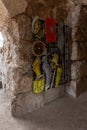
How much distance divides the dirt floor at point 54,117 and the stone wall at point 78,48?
233 millimetres

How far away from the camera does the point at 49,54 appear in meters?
2.10

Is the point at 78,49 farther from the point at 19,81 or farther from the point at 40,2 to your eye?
the point at 19,81

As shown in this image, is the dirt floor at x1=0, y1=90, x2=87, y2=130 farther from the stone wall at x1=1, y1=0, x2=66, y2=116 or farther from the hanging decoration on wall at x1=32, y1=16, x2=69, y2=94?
the hanging decoration on wall at x1=32, y1=16, x2=69, y2=94

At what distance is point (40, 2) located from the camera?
1.97 metres

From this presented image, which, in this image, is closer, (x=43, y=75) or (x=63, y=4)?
(x=43, y=75)

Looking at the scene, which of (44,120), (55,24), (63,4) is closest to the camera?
(44,120)

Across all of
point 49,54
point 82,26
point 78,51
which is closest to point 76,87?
point 78,51

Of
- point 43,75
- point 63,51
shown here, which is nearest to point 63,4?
point 63,51

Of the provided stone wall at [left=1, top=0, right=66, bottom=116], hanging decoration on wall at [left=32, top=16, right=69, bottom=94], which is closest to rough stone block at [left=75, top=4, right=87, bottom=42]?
hanging decoration on wall at [left=32, top=16, right=69, bottom=94]

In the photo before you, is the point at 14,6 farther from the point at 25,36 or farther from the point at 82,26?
the point at 82,26

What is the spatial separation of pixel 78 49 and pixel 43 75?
673 mm

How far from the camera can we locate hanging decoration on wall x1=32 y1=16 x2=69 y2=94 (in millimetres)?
1943

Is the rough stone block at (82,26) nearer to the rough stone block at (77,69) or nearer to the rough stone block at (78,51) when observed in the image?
the rough stone block at (78,51)

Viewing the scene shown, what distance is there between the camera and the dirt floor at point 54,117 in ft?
5.54
